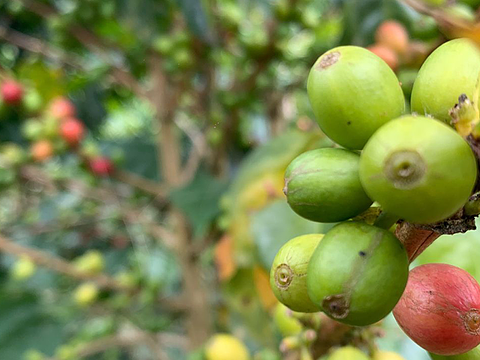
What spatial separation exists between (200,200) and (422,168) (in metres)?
1.23

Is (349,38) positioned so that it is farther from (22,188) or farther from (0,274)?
(0,274)

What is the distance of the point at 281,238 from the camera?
0.81 m

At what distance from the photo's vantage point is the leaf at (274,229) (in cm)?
80

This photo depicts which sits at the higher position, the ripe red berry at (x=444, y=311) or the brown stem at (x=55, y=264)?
the ripe red berry at (x=444, y=311)

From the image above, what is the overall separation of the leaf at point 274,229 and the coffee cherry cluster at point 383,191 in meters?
0.43

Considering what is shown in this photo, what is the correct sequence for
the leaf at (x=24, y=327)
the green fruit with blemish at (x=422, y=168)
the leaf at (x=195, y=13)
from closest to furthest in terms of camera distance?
the green fruit with blemish at (x=422, y=168) → the leaf at (x=195, y=13) → the leaf at (x=24, y=327)

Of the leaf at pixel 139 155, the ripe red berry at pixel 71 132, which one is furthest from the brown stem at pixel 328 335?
the leaf at pixel 139 155

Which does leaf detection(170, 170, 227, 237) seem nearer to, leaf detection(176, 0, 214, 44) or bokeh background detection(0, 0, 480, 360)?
bokeh background detection(0, 0, 480, 360)

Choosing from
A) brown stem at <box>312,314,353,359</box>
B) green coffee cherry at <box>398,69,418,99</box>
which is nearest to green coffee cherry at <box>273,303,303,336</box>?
brown stem at <box>312,314,353,359</box>

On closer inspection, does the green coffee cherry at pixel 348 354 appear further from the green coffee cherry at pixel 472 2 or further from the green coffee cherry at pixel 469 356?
the green coffee cherry at pixel 472 2

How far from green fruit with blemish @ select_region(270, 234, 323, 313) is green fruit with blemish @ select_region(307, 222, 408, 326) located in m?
0.04

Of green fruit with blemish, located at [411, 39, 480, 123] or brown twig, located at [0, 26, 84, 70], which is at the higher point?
green fruit with blemish, located at [411, 39, 480, 123]

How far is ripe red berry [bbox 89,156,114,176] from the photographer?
1505mm

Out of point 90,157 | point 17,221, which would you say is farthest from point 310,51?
point 17,221
